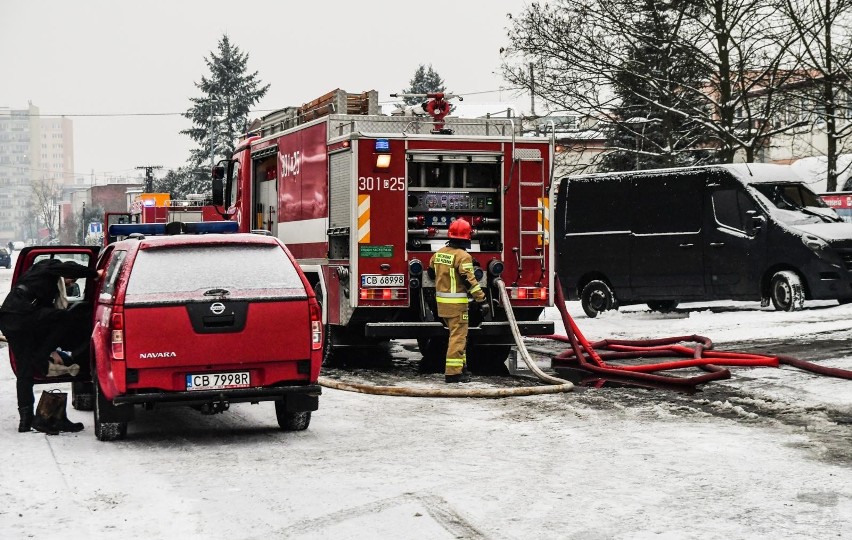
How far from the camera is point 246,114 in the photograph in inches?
3081

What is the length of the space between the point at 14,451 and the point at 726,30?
22.9 m

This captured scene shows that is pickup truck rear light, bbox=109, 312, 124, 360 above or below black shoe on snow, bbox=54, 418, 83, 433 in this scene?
above

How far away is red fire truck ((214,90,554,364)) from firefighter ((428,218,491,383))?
Result: 0.47 metres

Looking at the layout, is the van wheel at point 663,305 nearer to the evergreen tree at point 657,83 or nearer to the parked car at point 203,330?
the evergreen tree at point 657,83

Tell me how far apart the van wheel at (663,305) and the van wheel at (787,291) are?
2791 mm

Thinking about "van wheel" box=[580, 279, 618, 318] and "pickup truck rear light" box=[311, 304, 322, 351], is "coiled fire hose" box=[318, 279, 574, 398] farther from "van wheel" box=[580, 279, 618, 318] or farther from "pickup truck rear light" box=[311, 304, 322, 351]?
"van wheel" box=[580, 279, 618, 318]

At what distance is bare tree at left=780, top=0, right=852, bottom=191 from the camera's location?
27.8 meters

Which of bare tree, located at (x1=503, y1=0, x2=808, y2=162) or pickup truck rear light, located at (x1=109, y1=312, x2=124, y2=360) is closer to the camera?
pickup truck rear light, located at (x1=109, y1=312, x2=124, y2=360)

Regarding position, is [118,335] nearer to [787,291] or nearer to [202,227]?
[202,227]

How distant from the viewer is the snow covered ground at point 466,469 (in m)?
6.71

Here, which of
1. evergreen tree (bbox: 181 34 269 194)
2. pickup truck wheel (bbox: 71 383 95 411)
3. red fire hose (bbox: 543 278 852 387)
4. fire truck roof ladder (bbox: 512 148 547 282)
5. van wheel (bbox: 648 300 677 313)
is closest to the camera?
pickup truck wheel (bbox: 71 383 95 411)

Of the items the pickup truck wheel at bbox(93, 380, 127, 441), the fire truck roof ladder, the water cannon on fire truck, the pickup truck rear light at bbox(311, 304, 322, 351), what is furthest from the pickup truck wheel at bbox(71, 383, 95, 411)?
the water cannon on fire truck

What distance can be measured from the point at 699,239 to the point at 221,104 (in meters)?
59.8

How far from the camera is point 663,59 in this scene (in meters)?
29.8
